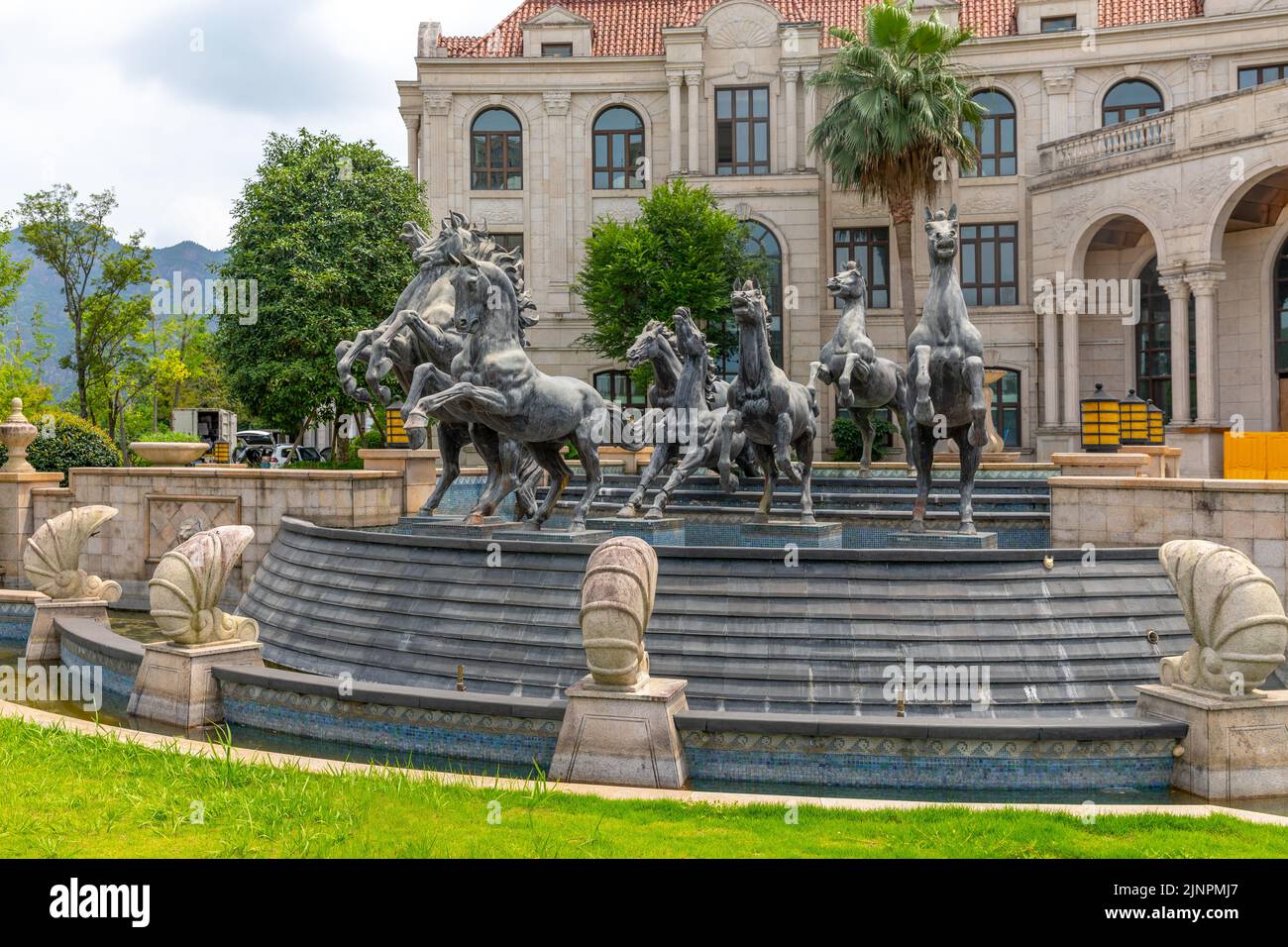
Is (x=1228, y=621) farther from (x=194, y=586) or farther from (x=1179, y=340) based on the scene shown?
(x=1179, y=340)

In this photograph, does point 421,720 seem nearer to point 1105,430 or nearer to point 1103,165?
point 1105,430

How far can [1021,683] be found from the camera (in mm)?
9734

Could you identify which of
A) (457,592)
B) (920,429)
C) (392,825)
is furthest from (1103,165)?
(392,825)

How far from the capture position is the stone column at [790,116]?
133 feet

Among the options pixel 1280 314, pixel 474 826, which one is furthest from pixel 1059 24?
pixel 474 826

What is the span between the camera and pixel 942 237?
13766 mm

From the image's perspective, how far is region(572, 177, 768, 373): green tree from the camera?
3547 cm

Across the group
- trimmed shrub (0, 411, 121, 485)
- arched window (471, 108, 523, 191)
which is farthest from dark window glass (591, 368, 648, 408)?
trimmed shrub (0, 411, 121, 485)

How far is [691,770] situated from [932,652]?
316 centimetres

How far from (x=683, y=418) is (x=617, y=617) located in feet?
28.3

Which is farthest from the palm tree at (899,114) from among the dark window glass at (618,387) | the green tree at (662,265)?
the dark window glass at (618,387)

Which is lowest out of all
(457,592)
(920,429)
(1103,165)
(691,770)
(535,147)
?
(691,770)

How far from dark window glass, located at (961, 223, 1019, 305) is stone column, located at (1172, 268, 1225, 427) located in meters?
8.67
